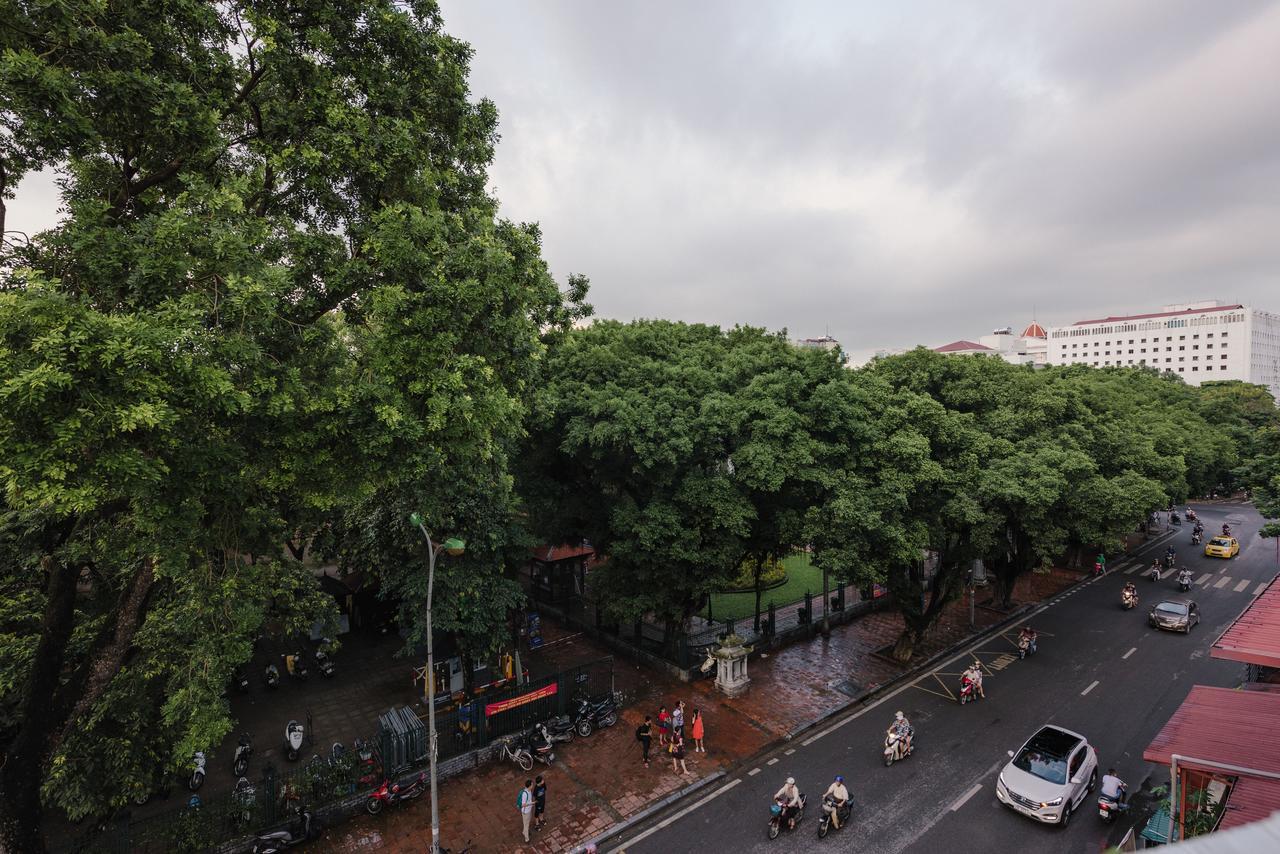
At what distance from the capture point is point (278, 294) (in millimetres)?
9023

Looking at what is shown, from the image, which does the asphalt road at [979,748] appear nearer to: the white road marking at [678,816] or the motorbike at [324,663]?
the white road marking at [678,816]

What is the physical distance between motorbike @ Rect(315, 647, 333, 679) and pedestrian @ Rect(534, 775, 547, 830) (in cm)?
1060

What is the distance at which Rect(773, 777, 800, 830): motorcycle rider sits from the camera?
1248cm

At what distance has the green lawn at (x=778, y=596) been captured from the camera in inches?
1006

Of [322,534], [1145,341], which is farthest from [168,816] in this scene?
[1145,341]

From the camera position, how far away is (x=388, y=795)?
43.0 feet

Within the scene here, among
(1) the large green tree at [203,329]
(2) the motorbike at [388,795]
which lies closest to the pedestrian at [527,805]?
(2) the motorbike at [388,795]

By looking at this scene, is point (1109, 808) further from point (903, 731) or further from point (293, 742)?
point (293, 742)

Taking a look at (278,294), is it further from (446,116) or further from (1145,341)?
(1145,341)

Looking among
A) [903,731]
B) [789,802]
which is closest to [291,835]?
[789,802]

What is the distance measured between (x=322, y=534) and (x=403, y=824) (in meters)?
8.31

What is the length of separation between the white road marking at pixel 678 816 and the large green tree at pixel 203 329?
27.3 feet

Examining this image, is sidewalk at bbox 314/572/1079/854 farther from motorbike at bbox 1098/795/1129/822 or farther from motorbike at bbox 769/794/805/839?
motorbike at bbox 1098/795/1129/822

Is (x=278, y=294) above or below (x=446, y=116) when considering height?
below
